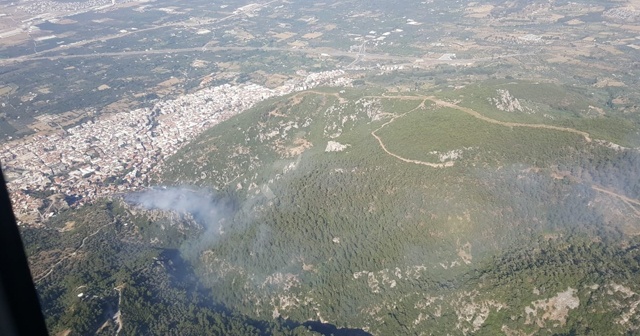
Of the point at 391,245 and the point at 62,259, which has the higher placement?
the point at 391,245

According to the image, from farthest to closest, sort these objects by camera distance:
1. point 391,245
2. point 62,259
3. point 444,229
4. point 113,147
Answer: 1. point 113,147
2. point 62,259
3. point 391,245
4. point 444,229

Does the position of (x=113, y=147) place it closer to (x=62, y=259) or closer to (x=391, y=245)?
(x=62, y=259)

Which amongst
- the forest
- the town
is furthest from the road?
the town

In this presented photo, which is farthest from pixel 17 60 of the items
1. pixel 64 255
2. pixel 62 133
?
pixel 64 255

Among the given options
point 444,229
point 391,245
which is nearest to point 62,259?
point 391,245

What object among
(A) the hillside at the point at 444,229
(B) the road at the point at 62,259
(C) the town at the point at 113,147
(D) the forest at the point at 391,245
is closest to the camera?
(A) the hillside at the point at 444,229

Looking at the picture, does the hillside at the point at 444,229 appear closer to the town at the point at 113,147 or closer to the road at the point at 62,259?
the road at the point at 62,259

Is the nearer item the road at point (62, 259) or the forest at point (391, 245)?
the forest at point (391, 245)

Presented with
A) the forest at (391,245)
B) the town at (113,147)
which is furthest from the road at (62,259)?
the town at (113,147)
